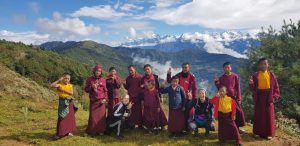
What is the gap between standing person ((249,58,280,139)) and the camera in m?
13.9

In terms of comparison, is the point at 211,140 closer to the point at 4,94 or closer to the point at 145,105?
the point at 145,105

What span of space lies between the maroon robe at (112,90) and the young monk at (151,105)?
1.15 m

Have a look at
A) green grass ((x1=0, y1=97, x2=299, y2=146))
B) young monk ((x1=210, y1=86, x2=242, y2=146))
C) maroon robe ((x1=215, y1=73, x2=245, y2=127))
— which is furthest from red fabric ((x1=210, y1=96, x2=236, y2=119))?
green grass ((x1=0, y1=97, x2=299, y2=146))

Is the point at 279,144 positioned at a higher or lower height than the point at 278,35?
lower

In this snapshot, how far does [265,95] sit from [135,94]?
487cm

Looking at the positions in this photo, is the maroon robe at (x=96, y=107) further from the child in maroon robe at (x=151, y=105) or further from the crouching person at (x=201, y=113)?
the crouching person at (x=201, y=113)

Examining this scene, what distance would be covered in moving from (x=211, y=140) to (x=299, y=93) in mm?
14657

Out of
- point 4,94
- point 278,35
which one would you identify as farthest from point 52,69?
point 278,35

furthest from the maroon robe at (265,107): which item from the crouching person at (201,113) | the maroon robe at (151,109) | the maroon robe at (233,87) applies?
the maroon robe at (151,109)

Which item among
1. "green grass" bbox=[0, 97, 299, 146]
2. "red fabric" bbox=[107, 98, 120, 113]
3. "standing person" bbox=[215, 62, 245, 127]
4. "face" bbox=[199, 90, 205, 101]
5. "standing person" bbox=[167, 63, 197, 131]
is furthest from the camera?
"red fabric" bbox=[107, 98, 120, 113]

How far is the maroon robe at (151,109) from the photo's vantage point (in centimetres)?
1448

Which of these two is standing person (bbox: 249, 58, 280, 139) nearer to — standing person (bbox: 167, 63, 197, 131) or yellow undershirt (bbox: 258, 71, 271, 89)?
yellow undershirt (bbox: 258, 71, 271, 89)

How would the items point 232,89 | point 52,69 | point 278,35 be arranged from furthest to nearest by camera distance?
point 52,69 < point 278,35 < point 232,89

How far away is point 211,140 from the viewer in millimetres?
13930
